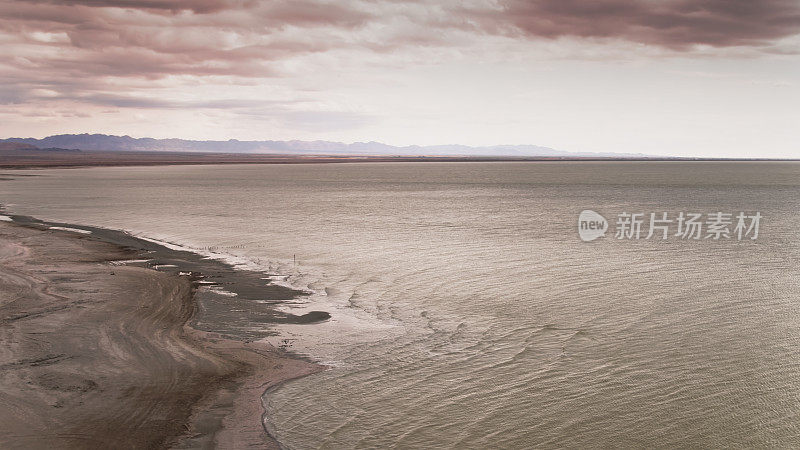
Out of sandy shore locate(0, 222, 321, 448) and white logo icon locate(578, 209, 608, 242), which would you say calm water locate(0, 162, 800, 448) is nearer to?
sandy shore locate(0, 222, 321, 448)

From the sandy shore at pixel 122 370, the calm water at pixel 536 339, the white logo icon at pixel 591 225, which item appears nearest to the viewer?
the sandy shore at pixel 122 370

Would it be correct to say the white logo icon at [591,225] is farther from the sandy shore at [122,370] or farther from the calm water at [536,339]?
the sandy shore at [122,370]

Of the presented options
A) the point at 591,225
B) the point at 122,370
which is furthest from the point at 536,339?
the point at 591,225

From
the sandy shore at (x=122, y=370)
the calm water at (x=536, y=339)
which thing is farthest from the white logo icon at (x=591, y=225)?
the sandy shore at (x=122, y=370)

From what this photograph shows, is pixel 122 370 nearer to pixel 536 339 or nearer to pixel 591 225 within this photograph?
pixel 536 339

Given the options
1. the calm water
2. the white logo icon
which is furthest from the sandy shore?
the white logo icon
